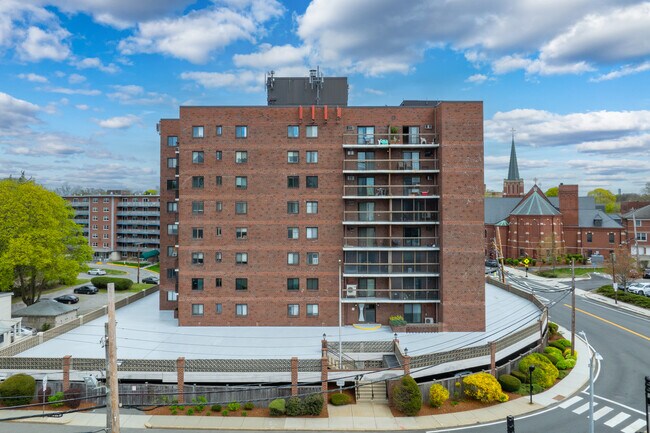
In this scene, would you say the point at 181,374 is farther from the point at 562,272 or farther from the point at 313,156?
the point at 562,272

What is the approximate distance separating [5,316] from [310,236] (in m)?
25.3

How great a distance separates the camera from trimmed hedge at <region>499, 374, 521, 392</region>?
27.6 meters

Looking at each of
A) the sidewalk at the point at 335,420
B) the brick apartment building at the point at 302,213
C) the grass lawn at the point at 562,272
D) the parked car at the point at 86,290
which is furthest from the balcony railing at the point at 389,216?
the grass lawn at the point at 562,272

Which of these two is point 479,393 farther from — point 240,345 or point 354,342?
point 240,345

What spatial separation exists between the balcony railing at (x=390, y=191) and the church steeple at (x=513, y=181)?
309 feet

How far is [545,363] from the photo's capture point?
29.9m

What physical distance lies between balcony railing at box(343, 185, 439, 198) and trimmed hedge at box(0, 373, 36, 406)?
80.3 ft

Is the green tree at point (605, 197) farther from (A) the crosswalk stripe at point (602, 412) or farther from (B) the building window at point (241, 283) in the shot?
(B) the building window at point (241, 283)

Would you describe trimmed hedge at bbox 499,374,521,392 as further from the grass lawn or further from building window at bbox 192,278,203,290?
the grass lawn

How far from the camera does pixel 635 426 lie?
23375 mm

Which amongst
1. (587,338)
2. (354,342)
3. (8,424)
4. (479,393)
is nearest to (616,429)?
(479,393)

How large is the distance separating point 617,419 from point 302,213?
24.6 m

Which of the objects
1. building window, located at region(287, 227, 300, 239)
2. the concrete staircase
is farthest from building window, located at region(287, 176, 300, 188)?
the concrete staircase

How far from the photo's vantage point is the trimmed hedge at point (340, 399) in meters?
26.1
